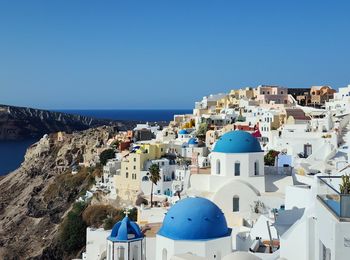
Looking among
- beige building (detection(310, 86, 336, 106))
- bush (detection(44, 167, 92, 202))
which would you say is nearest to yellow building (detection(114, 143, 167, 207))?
bush (detection(44, 167, 92, 202))

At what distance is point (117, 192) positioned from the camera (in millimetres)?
41156

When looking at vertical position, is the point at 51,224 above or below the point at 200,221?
below

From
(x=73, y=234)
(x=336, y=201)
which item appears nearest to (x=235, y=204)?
(x=336, y=201)

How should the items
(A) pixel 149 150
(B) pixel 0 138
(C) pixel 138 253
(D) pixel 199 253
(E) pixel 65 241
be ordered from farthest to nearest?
(B) pixel 0 138
(A) pixel 149 150
(E) pixel 65 241
(C) pixel 138 253
(D) pixel 199 253

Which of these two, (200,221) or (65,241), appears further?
(65,241)

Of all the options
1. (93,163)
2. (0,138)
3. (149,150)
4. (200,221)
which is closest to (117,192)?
(149,150)

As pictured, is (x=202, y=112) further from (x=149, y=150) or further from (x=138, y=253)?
(x=138, y=253)

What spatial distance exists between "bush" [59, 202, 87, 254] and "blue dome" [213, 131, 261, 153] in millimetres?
17930

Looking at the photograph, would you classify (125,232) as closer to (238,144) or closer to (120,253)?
(120,253)

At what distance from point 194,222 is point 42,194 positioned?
45703 millimetres

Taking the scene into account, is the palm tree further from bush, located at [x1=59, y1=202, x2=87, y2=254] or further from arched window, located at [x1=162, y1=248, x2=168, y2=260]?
arched window, located at [x1=162, y1=248, x2=168, y2=260]

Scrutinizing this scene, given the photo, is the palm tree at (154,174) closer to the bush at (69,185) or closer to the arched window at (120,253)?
the bush at (69,185)

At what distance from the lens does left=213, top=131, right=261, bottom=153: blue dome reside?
23.9m

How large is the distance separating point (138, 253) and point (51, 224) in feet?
108
